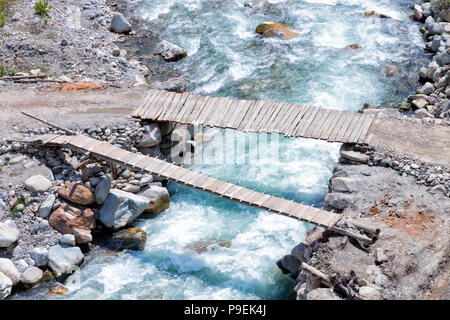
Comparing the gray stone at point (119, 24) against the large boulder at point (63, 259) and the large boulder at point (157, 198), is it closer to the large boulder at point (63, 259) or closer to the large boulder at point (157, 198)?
the large boulder at point (157, 198)

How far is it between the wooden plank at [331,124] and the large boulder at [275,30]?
897 centimetres

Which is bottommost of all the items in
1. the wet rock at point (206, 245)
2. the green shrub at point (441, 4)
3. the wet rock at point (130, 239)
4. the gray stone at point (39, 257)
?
the wet rock at point (206, 245)

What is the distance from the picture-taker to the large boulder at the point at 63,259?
16594mm

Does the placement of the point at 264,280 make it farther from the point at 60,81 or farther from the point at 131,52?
the point at 131,52

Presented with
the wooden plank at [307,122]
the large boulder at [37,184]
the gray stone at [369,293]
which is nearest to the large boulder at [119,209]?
the large boulder at [37,184]

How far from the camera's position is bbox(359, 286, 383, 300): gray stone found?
537 inches

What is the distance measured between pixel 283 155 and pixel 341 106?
12.8 feet

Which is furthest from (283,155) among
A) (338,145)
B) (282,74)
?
(282,74)

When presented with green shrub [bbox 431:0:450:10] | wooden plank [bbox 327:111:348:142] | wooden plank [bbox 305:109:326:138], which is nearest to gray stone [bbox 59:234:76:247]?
wooden plank [bbox 305:109:326:138]

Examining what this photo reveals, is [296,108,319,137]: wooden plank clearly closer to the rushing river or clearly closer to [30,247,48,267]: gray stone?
the rushing river

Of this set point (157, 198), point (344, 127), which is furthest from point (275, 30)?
point (157, 198)

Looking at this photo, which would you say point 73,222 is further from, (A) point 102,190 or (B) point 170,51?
(B) point 170,51

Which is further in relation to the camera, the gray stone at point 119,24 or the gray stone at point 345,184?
the gray stone at point 119,24

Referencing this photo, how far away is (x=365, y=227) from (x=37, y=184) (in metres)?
9.90
